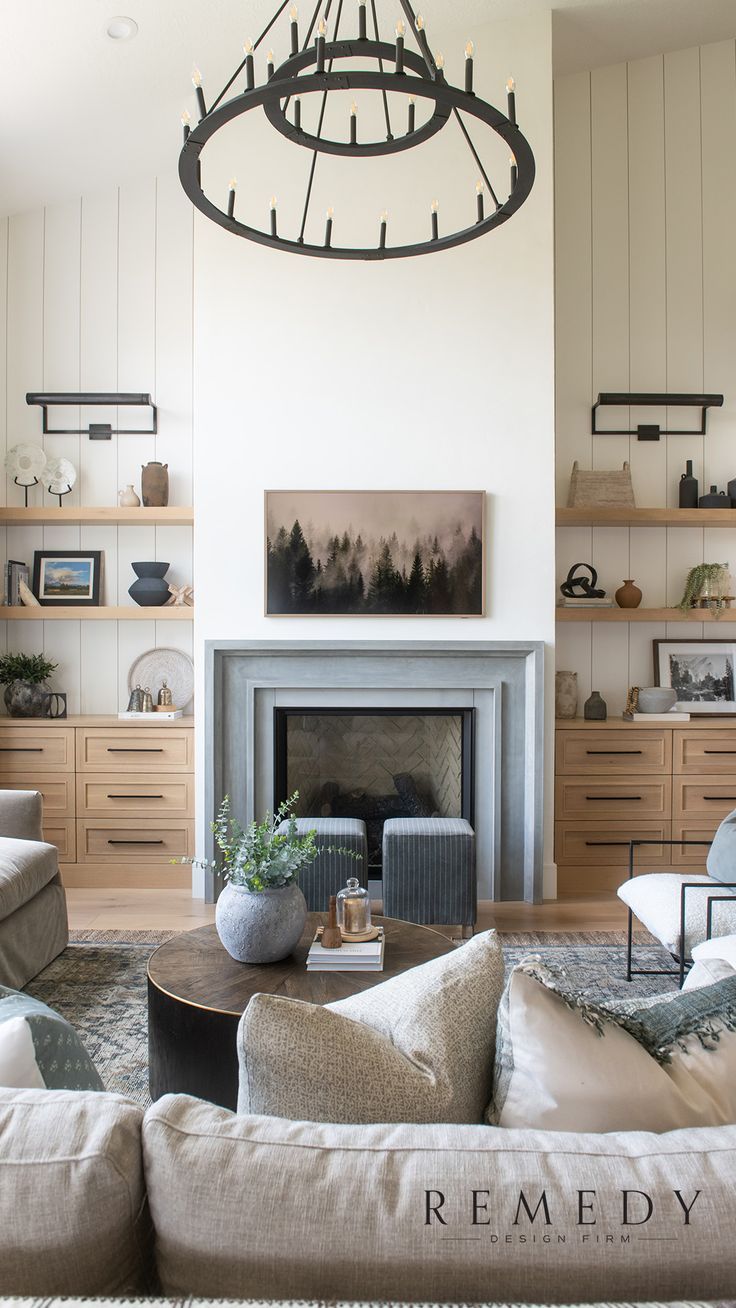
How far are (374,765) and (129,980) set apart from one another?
1.76 meters

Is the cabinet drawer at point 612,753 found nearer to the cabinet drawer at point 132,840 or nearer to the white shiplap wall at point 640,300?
the white shiplap wall at point 640,300

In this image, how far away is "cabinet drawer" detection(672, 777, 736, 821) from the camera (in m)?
4.55

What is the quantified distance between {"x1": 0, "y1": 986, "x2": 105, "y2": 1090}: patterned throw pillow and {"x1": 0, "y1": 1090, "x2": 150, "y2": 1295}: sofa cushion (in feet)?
A: 0.58

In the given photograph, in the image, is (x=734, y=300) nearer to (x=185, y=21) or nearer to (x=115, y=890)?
(x=185, y=21)

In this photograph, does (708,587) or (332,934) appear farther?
(708,587)

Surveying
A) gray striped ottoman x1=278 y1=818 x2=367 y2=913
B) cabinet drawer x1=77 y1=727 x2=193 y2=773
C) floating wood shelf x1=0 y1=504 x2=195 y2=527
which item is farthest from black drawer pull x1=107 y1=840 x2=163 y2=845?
floating wood shelf x1=0 y1=504 x2=195 y2=527

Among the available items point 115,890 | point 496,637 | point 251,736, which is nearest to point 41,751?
point 115,890

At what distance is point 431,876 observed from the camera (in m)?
3.75

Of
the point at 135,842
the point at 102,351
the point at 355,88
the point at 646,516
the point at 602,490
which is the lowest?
the point at 135,842

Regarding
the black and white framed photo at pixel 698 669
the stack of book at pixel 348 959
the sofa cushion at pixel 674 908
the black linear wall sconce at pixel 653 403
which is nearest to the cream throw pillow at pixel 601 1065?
the stack of book at pixel 348 959

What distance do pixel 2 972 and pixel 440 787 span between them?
2.31 meters

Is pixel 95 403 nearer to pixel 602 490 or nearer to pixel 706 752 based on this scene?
pixel 602 490

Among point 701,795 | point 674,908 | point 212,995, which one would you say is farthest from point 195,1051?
point 701,795

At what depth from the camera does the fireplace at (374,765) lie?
4.52m
